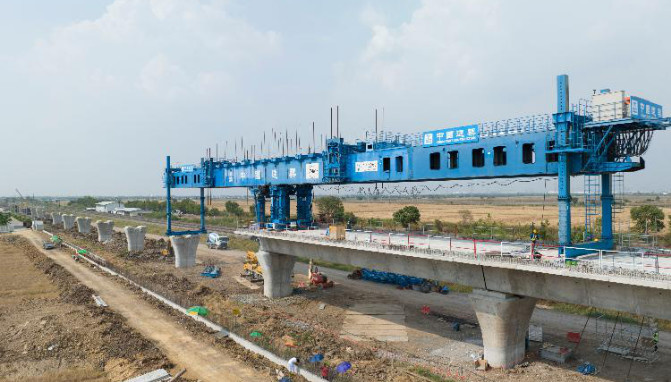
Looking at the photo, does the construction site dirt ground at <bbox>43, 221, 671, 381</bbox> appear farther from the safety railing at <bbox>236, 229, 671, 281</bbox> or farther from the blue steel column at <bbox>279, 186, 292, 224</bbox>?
the blue steel column at <bbox>279, 186, 292, 224</bbox>

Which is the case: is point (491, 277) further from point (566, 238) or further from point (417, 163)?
point (417, 163)

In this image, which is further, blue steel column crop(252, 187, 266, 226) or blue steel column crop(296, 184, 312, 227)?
blue steel column crop(252, 187, 266, 226)

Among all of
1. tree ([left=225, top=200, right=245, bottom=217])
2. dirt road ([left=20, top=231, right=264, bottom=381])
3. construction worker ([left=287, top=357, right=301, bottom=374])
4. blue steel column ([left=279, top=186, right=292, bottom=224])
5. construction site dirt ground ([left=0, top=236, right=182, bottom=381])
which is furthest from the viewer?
tree ([left=225, top=200, right=245, bottom=217])

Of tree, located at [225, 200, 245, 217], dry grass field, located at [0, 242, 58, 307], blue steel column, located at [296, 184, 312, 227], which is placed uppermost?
blue steel column, located at [296, 184, 312, 227]

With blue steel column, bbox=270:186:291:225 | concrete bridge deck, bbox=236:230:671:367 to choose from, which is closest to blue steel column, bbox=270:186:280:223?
blue steel column, bbox=270:186:291:225

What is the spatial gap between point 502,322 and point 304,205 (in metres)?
23.3

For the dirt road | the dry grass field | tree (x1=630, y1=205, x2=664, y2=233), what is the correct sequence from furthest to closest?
tree (x1=630, y1=205, x2=664, y2=233), the dry grass field, the dirt road

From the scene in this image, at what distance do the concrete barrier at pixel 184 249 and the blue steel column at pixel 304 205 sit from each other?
898 inches

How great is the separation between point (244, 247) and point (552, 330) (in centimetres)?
5461

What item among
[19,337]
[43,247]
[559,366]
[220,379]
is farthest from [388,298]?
[43,247]

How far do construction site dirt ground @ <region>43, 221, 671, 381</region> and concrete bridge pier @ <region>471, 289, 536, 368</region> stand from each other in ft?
2.55

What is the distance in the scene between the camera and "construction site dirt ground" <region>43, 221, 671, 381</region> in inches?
923

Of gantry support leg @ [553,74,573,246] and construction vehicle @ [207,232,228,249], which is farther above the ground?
gantry support leg @ [553,74,573,246]

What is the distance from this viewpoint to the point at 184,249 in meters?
57.5
